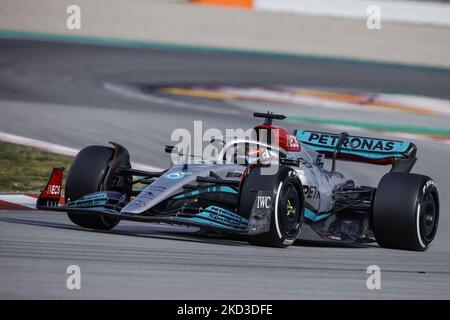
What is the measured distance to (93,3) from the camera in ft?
99.3

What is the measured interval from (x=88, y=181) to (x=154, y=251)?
151cm

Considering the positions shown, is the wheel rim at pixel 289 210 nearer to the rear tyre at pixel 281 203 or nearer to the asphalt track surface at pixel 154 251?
the rear tyre at pixel 281 203

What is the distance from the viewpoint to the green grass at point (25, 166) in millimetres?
12365

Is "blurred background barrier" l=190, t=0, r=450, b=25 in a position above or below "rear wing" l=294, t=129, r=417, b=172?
above

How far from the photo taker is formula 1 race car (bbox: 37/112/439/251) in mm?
8953

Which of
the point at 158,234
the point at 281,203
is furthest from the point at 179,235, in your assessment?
the point at 281,203

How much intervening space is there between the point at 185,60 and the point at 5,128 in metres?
12.1

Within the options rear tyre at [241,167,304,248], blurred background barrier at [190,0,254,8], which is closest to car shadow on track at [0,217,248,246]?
rear tyre at [241,167,304,248]

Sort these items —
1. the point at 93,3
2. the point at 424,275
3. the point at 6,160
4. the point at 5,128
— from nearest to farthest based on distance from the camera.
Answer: the point at 424,275, the point at 6,160, the point at 5,128, the point at 93,3

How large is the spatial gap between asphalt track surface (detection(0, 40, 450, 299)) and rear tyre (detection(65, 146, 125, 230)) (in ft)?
0.41

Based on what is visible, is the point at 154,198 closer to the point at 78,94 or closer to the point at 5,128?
the point at 5,128

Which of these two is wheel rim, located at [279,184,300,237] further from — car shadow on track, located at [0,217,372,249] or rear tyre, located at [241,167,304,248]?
car shadow on track, located at [0,217,372,249]
